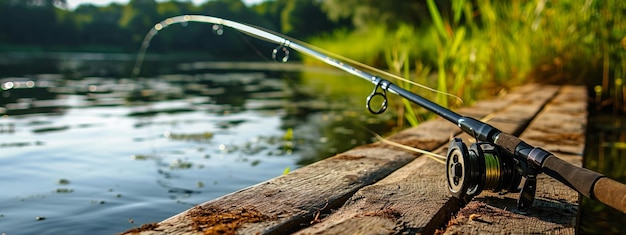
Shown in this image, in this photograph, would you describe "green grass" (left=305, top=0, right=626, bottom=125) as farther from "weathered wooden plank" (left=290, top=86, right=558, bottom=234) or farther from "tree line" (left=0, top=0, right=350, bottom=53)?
"tree line" (left=0, top=0, right=350, bottom=53)

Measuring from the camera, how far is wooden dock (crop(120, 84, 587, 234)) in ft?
5.59

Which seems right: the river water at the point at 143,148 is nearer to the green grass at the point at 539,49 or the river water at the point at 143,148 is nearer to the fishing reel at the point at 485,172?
the fishing reel at the point at 485,172

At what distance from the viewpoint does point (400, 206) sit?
75.7 inches

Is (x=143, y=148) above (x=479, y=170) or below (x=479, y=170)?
above

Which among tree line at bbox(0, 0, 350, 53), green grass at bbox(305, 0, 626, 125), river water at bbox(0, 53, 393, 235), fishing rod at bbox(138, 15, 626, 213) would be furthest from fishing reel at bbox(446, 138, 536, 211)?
tree line at bbox(0, 0, 350, 53)

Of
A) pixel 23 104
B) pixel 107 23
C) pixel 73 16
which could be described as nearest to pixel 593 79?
pixel 23 104

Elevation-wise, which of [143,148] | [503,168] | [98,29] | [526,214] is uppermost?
[98,29]

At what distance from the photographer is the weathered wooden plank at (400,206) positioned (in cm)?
170

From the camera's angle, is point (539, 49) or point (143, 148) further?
point (539, 49)

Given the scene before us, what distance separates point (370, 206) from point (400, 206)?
0.09 m

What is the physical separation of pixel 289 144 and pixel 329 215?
9.59ft

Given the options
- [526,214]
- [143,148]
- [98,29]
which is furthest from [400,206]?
[98,29]

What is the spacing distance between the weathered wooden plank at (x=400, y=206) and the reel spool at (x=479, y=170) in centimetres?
8

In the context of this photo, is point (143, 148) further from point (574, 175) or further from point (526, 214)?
point (574, 175)
